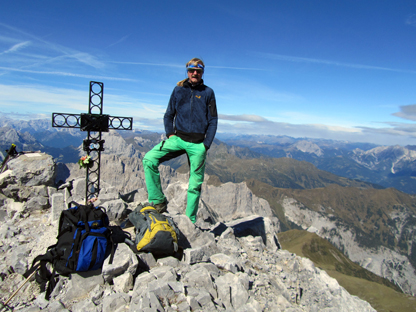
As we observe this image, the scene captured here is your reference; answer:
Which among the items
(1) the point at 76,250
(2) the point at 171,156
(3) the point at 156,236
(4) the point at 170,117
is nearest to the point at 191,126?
(4) the point at 170,117

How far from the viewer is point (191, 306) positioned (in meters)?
4.75

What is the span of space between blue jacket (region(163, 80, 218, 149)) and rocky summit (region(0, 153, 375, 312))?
3.23 m

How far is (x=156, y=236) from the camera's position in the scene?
6266mm

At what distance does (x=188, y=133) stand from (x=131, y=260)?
165 inches

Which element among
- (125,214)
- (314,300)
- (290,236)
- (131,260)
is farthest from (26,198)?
(290,236)

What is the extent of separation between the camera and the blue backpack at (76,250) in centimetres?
548

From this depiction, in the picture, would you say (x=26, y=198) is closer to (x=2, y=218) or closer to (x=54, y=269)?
(x=2, y=218)

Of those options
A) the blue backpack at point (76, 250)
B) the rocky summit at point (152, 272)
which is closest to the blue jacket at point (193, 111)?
the rocky summit at point (152, 272)

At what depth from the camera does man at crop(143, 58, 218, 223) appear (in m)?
7.72

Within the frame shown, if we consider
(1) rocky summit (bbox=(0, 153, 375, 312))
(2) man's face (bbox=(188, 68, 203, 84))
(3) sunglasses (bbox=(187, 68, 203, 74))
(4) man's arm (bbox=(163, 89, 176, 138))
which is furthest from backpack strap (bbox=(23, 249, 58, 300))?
(3) sunglasses (bbox=(187, 68, 203, 74))

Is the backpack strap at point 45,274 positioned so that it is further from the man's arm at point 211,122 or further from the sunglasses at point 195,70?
the sunglasses at point 195,70

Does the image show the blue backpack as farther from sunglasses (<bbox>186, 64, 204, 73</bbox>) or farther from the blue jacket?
sunglasses (<bbox>186, 64, 204, 73</bbox>)

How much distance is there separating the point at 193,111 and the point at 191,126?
21.0 inches

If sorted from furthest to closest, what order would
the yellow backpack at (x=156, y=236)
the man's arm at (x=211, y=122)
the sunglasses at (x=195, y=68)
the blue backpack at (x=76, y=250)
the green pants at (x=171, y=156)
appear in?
the man's arm at (x=211, y=122) → the green pants at (x=171, y=156) → the sunglasses at (x=195, y=68) → the yellow backpack at (x=156, y=236) → the blue backpack at (x=76, y=250)
